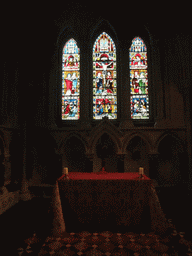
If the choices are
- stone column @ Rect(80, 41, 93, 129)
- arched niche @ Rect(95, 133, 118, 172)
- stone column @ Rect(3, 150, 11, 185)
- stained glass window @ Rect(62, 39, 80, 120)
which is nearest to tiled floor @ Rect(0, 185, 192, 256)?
stone column @ Rect(3, 150, 11, 185)

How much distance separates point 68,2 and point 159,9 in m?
2.98

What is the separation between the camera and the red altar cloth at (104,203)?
3.26 m

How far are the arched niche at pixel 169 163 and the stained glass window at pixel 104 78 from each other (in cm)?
185

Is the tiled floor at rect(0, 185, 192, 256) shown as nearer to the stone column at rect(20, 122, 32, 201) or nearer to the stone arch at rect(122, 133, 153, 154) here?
the stone column at rect(20, 122, 32, 201)

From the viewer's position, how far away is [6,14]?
4844 millimetres

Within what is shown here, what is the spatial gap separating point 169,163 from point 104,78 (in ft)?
11.4

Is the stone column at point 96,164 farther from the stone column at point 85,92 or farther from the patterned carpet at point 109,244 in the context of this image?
the patterned carpet at point 109,244

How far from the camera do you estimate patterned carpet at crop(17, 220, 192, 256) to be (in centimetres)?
257

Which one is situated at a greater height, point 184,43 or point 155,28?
point 155,28

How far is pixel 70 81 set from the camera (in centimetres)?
635

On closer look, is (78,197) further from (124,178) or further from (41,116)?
(41,116)

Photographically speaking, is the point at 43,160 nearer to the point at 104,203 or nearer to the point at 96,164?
the point at 96,164

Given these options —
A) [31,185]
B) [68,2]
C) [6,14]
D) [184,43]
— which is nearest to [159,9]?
[184,43]

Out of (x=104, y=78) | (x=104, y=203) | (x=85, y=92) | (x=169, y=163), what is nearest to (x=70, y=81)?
(x=85, y=92)
